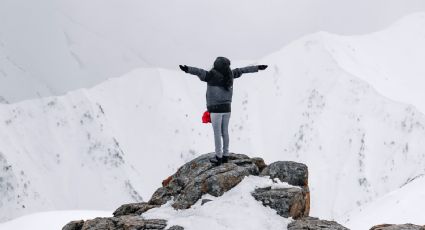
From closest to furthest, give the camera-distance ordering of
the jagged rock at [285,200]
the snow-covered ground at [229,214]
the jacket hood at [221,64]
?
the snow-covered ground at [229,214] < the jagged rock at [285,200] < the jacket hood at [221,64]

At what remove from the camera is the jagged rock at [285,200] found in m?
12.8

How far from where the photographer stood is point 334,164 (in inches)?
2756

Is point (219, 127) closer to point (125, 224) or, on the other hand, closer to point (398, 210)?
point (125, 224)

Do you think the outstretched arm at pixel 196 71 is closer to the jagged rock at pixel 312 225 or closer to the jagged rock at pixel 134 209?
the jagged rock at pixel 134 209

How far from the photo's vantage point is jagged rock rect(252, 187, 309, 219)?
12773 mm

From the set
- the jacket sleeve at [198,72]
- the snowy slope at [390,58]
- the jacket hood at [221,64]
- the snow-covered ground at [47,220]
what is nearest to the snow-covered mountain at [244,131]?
the snowy slope at [390,58]

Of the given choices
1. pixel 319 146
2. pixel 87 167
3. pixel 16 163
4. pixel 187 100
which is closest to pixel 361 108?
pixel 319 146

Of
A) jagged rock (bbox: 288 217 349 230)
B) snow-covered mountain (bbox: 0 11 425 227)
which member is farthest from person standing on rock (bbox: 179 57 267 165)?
snow-covered mountain (bbox: 0 11 425 227)

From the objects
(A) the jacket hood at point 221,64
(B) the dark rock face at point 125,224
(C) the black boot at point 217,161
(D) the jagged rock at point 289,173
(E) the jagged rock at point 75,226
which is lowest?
(E) the jagged rock at point 75,226

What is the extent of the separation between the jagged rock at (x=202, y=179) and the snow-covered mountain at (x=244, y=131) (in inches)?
1969

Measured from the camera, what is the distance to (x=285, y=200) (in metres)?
12.9

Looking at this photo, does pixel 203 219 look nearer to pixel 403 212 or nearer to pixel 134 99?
pixel 403 212

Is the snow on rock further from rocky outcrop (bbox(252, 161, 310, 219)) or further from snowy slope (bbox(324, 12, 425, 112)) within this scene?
snowy slope (bbox(324, 12, 425, 112))

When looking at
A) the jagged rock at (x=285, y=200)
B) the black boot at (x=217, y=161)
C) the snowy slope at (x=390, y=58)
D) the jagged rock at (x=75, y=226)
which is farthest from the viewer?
the snowy slope at (x=390, y=58)
